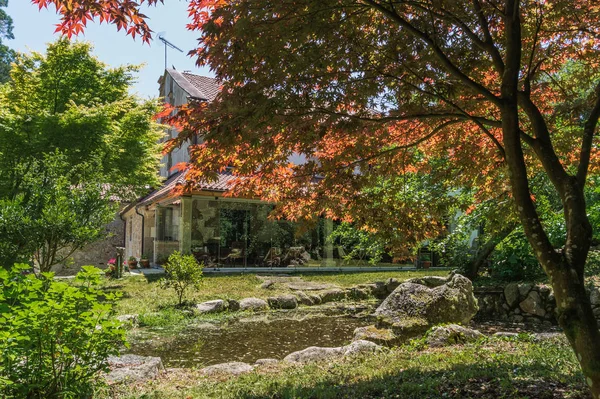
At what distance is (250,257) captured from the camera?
16312 mm

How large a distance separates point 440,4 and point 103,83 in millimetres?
12138

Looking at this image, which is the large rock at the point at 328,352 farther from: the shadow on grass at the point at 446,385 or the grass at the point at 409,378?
the shadow on grass at the point at 446,385

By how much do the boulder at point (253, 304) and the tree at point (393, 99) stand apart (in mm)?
4852

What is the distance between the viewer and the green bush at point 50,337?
9.58 feet

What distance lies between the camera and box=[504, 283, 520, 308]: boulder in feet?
28.1

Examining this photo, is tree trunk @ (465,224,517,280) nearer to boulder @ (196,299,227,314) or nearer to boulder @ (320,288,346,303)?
boulder @ (320,288,346,303)

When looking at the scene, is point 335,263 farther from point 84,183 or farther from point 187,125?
point 187,125

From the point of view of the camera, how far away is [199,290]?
1025 cm

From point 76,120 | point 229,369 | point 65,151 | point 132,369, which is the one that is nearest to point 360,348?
point 229,369

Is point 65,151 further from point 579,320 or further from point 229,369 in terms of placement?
point 579,320

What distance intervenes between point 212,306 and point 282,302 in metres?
1.62

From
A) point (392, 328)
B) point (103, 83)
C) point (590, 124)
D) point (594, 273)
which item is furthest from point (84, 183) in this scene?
point (594, 273)

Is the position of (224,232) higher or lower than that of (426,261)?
higher

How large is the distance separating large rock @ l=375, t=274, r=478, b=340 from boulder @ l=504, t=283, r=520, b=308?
163 centimetres
